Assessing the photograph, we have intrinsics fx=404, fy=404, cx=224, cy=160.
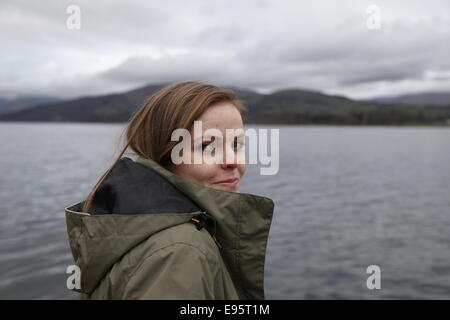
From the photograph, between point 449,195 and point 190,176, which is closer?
point 190,176

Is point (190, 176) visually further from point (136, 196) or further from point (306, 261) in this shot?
point (306, 261)

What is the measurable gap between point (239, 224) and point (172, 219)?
1.55 ft

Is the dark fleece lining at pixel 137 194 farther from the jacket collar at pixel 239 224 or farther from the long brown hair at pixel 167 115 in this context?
the long brown hair at pixel 167 115

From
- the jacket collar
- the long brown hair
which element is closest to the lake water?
the long brown hair

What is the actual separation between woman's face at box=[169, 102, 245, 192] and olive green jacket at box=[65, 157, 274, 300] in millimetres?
263

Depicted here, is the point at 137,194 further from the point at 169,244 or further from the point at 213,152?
the point at 213,152

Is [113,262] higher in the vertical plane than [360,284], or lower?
Answer: higher

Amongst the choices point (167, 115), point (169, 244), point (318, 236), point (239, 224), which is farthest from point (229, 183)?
point (318, 236)

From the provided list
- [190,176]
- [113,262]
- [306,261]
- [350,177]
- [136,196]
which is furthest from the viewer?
[350,177]

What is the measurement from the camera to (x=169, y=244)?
1.74 metres
